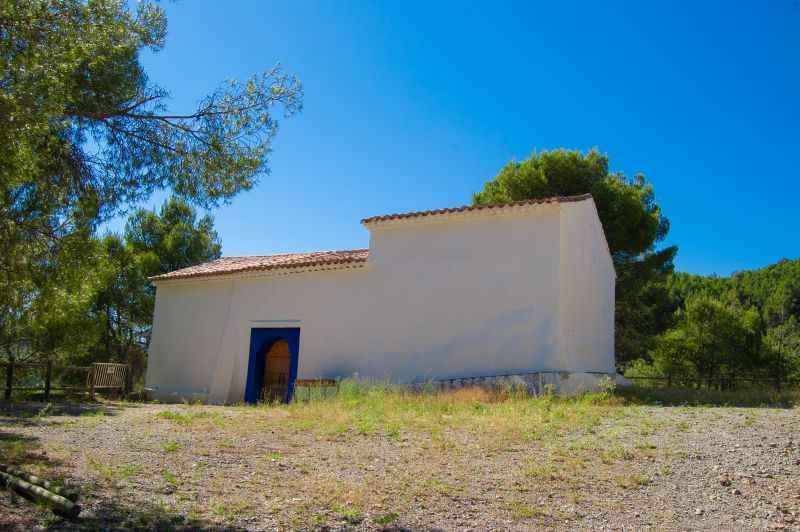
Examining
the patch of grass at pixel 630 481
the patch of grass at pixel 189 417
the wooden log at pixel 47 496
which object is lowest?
the patch of grass at pixel 189 417

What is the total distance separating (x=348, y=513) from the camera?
4957 millimetres

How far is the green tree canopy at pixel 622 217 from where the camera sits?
64.8 ft

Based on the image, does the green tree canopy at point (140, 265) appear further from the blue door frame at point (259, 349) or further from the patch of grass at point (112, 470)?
the patch of grass at point (112, 470)

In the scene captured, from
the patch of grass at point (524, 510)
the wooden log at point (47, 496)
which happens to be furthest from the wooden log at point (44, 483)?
the patch of grass at point (524, 510)

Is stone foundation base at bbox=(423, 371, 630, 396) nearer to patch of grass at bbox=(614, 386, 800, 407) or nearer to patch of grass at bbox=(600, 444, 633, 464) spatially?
patch of grass at bbox=(614, 386, 800, 407)

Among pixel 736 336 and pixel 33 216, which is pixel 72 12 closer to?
pixel 33 216

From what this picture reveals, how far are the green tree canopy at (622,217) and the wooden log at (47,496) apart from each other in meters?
17.7

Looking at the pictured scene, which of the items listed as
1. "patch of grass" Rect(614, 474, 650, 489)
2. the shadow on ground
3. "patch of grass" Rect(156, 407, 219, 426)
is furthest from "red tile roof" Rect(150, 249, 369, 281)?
"patch of grass" Rect(614, 474, 650, 489)

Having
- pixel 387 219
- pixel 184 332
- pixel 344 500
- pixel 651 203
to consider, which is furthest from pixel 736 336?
pixel 344 500

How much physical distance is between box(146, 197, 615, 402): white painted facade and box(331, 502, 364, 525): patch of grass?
8015 millimetres

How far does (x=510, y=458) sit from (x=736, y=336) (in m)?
23.9

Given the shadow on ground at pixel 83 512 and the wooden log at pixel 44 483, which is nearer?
the shadow on ground at pixel 83 512

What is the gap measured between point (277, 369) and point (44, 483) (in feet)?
38.7

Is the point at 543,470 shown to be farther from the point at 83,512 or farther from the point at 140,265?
the point at 140,265
